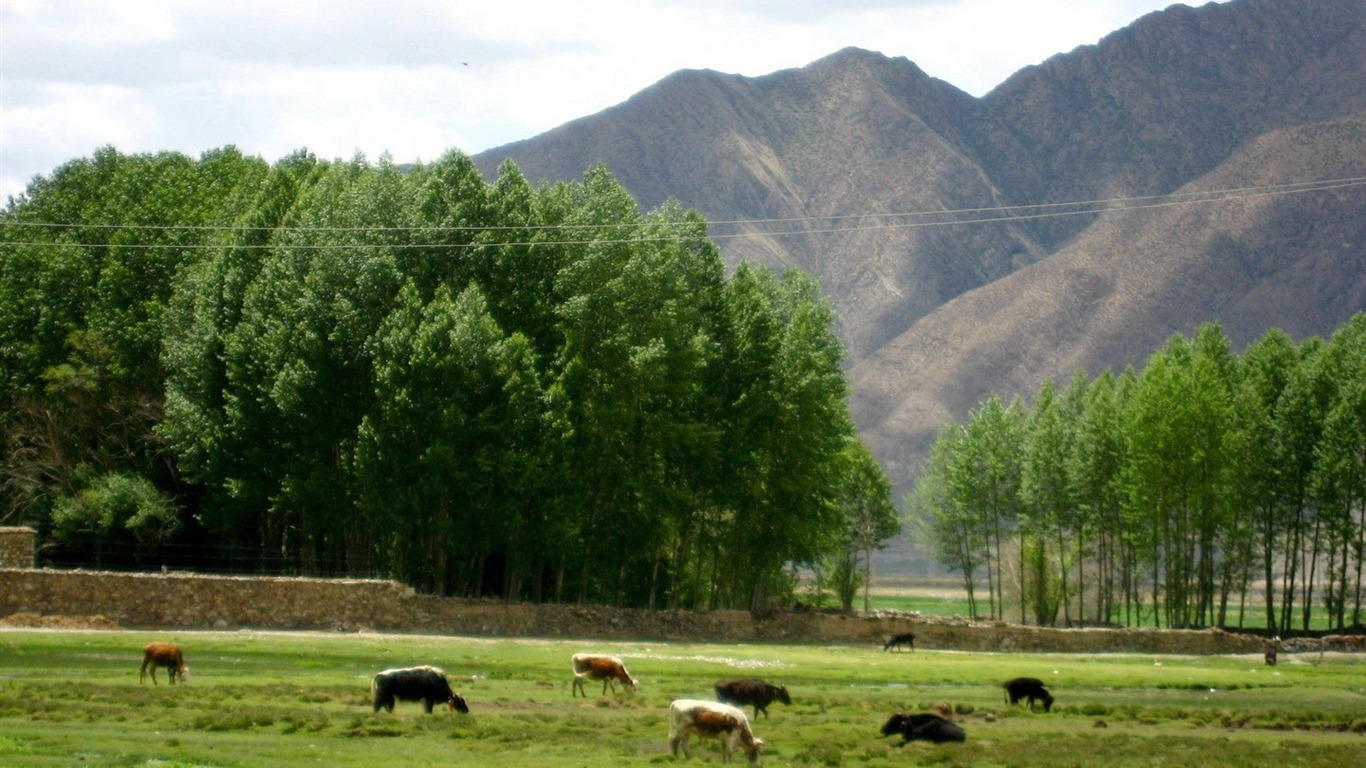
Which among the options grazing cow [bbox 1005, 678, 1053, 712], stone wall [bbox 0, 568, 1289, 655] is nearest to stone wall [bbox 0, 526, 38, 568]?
stone wall [bbox 0, 568, 1289, 655]

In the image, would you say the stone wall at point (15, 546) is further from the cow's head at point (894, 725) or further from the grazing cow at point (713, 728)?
the grazing cow at point (713, 728)

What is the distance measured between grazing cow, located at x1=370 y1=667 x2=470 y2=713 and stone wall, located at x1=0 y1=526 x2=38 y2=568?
2953 cm

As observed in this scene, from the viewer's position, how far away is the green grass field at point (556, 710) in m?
27.1

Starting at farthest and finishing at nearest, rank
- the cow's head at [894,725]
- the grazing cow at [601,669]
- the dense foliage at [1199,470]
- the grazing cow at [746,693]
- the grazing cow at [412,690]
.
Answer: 1. the dense foliage at [1199,470]
2. the grazing cow at [601,669]
3. the grazing cow at [746,693]
4. the grazing cow at [412,690]
5. the cow's head at [894,725]

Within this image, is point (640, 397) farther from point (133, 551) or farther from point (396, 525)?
point (133, 551)

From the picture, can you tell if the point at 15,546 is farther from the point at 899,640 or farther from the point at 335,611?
the point at 899,640

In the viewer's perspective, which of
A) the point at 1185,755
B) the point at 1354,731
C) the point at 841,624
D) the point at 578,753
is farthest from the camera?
the point at 841,624

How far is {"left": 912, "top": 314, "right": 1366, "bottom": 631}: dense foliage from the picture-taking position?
86.0 meters

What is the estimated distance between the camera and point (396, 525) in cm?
6334

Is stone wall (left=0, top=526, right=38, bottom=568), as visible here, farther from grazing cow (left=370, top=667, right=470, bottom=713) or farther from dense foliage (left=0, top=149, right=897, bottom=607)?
grazing cow (left=370, top=667, right=470, bottom=713)

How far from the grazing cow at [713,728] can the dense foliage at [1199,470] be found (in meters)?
61.9

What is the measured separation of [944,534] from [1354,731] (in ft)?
241

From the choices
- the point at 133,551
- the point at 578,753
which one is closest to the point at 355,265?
the point at 133,551

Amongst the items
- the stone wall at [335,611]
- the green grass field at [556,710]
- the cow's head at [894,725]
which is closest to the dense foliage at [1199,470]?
the stone wall at [335,611]
